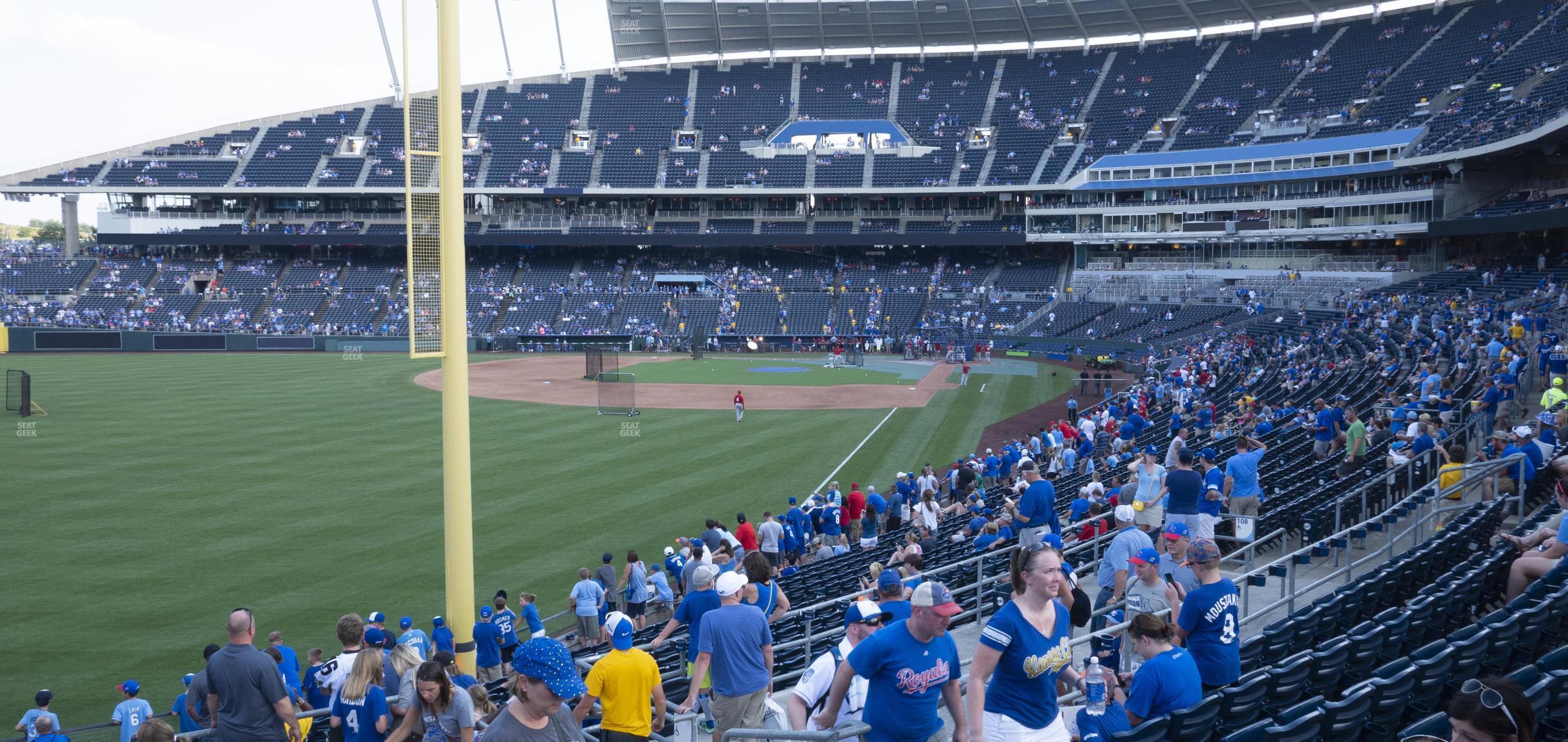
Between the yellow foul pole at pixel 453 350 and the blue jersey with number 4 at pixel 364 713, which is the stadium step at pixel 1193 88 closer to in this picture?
the yellow foul pole at pixel 453 350

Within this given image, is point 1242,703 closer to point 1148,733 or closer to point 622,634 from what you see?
point 1148,733

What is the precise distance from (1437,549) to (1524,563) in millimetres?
1407

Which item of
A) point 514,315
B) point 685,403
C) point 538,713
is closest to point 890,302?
point 514,315

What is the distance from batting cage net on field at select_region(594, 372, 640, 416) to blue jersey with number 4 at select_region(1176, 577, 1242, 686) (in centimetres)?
3054

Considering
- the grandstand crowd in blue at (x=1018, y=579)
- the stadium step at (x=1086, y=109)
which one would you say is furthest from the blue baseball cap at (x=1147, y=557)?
the stadium step at (x=1086, y=109)

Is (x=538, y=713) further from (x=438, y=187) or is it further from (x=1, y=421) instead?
(x=1, y=421)

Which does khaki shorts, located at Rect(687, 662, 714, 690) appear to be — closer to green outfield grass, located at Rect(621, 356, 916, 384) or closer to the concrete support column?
green outfield grass, located at Rect(621, 356, 916, 384)

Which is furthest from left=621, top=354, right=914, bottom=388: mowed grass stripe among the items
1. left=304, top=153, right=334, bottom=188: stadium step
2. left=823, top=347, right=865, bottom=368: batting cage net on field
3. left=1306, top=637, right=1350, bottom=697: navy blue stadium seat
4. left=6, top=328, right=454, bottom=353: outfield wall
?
left=1306, top=637, right=1350, bottom=697: navy blue stadium seat

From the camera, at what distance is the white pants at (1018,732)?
5211 millimetres

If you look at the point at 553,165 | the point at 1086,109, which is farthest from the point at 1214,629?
the point at 553,165

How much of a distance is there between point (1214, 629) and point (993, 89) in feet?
255

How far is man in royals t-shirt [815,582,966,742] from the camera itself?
5117mm

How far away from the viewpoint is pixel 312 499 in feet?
73.5

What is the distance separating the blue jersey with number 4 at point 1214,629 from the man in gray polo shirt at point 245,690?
5758 mm
